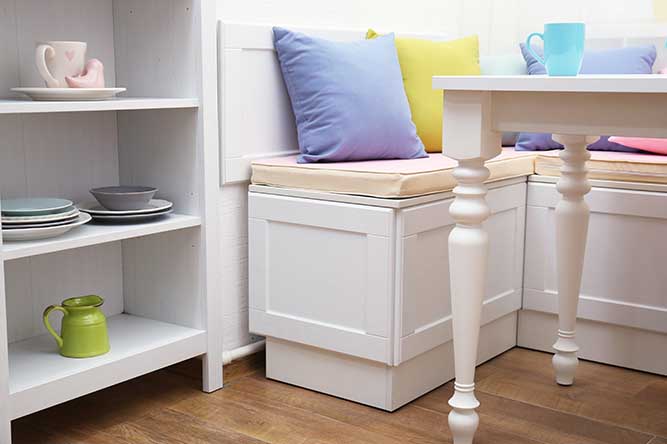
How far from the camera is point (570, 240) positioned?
7.54ft

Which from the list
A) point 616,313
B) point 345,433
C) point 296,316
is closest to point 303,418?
point 345,433

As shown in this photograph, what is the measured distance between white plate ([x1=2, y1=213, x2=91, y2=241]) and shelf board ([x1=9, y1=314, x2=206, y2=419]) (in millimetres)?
299

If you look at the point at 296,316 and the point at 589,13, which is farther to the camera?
the point at 589,13

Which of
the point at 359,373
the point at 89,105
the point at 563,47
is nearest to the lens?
the point at 563,47

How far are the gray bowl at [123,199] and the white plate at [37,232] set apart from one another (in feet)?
0.52

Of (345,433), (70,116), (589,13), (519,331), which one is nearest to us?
(345,433)

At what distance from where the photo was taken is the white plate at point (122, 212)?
206 cm

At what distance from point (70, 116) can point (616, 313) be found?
160 centimetres

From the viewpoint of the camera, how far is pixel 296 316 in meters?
2.31

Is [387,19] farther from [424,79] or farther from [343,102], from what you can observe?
[343,102]

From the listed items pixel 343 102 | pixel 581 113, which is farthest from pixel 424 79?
pixel 581 113

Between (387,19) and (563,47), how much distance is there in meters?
1.35

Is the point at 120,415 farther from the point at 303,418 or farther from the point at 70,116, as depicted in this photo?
the point at 70,116

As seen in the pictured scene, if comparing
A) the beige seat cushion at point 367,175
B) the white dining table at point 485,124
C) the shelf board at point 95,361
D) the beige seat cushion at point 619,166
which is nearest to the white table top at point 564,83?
the white dining table at point 485,124
